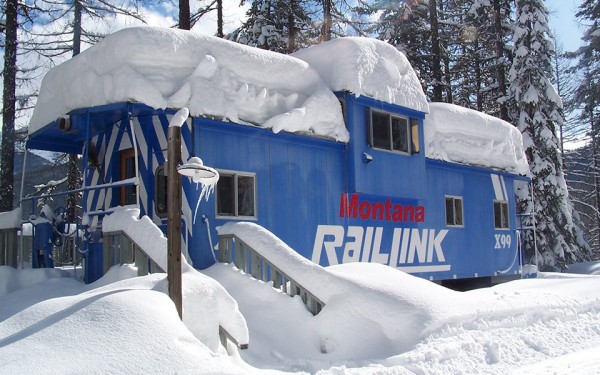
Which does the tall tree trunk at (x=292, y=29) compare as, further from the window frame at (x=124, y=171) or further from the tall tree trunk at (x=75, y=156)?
the window frame at (x=124, y=171)

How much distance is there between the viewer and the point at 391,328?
311 inches

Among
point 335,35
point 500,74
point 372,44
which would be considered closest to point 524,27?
point 500,74

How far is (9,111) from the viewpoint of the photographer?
1692 centimetres

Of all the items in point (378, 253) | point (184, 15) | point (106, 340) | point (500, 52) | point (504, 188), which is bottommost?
point (106, 340)

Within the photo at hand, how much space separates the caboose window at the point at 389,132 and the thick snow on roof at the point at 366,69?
1.28 ft

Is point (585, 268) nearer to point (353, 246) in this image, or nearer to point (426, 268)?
point (426, 268)

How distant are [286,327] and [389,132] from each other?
6434 millimetres

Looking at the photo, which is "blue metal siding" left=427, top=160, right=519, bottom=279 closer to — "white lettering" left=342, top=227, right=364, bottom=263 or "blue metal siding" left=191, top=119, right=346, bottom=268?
"white lettering" left=342, top=227, right=364, bottom=263

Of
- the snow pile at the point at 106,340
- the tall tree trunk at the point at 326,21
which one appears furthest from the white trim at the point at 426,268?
the tall tree trunk at the point at 326,21

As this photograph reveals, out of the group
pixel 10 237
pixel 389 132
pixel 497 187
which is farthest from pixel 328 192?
pixel 497 187

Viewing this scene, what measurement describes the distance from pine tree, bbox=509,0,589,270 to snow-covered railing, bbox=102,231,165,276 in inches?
784

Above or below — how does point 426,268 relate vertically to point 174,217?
below

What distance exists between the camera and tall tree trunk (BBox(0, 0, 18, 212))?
16.6 m

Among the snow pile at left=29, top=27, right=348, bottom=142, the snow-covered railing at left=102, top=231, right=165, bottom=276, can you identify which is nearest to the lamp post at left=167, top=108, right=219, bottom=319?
the snow-covered railing at left=102, top=231, right=165, bottom=276
